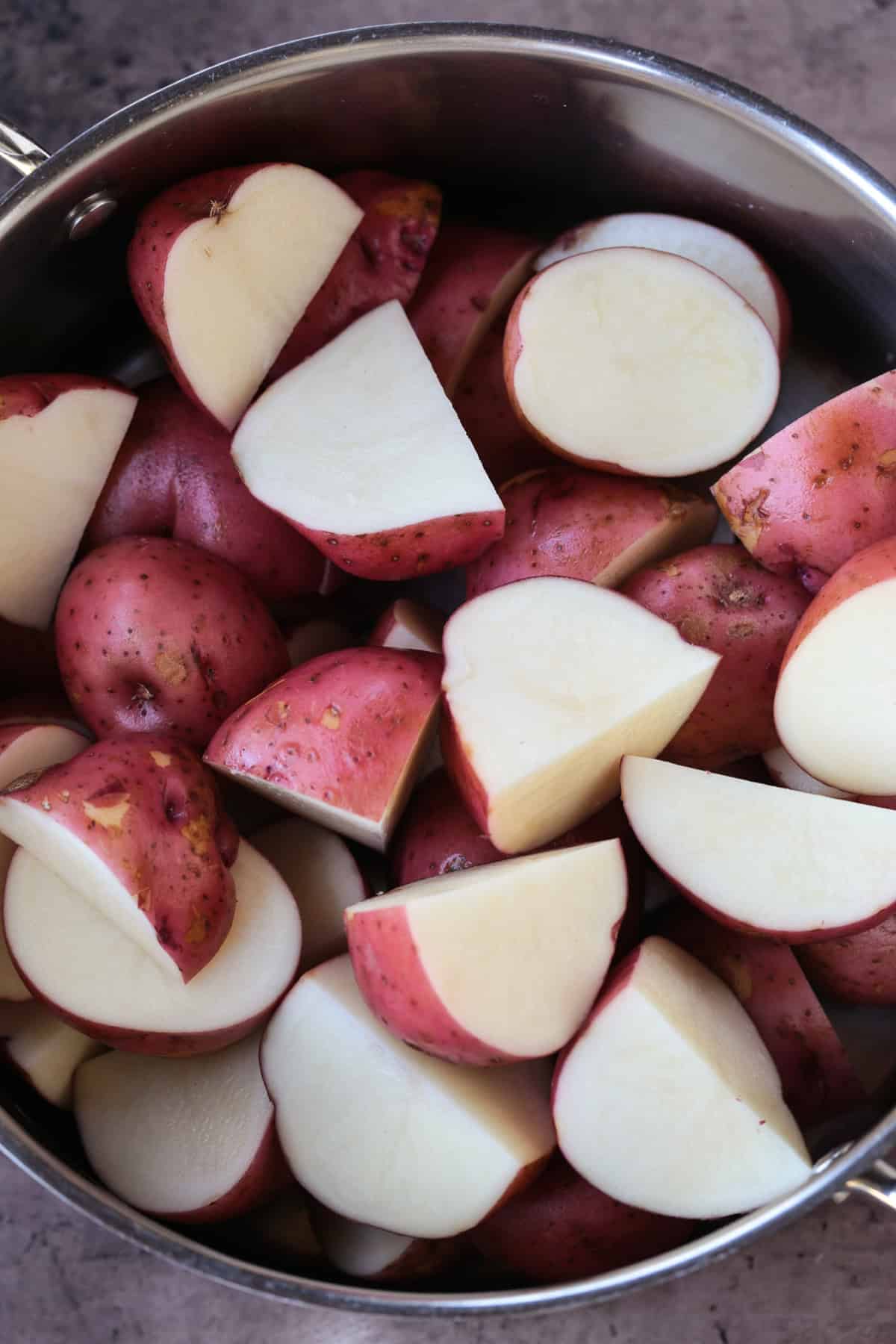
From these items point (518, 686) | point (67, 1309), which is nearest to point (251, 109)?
point (518, 686)

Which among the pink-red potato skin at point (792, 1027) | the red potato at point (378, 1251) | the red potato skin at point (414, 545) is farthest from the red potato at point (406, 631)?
the red potato at point (378, 1251)

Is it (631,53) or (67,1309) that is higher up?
(631,53)

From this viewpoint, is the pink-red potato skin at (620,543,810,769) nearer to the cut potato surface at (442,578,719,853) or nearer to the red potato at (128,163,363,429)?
the cut potato surface at (442,578,719,853)

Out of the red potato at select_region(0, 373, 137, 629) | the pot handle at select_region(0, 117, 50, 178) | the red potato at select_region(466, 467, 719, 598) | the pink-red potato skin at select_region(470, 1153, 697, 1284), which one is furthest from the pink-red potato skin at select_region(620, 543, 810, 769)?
the pot handle at select_region(0, 117, 50, 178)

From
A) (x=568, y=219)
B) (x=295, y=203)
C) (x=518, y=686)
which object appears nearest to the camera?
(x=518, y=686)

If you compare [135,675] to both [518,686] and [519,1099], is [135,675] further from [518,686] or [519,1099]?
[519,1099]

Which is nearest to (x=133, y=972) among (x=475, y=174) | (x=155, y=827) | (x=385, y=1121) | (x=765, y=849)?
(x=155, y=827)

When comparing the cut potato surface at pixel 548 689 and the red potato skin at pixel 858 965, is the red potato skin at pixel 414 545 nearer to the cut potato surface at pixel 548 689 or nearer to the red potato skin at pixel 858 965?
the cut potato surface at pixel 548 689
